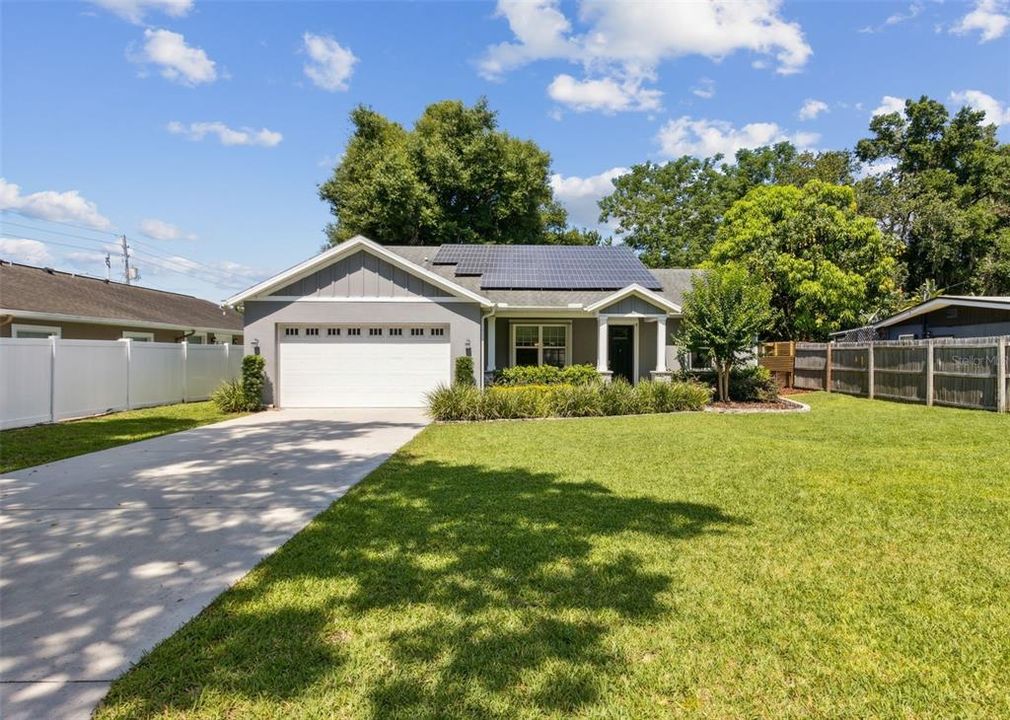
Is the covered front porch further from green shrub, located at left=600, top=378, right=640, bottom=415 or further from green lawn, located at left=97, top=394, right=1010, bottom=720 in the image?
green lawn, located at left=97, top=394, right=1010, bottom=720

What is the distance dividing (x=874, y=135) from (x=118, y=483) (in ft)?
136

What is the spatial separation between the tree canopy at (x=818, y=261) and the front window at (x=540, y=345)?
359 inches

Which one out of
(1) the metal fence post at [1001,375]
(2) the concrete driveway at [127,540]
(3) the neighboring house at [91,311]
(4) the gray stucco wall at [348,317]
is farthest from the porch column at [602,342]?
(3) the neighboring house at [91,311]

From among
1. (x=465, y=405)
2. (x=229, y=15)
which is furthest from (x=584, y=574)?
(x=229, y=15)

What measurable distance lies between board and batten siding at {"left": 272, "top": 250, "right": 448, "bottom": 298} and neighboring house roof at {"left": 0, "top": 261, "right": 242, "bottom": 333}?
6607 mm

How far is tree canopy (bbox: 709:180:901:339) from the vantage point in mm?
22281

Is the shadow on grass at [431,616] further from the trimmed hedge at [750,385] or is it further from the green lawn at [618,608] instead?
the trimmed hedge at [750,385]

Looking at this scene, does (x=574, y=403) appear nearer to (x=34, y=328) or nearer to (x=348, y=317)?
(x=348, y=317)

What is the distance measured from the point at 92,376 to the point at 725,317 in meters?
15.9

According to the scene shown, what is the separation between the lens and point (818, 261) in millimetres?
22328

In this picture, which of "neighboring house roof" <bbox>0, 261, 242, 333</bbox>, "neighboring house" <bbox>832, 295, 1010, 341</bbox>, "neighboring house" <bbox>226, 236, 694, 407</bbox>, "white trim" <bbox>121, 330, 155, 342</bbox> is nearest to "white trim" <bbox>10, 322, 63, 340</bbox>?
"neighboring house roof" <bbox>0, 261, 242, 333</bbox>

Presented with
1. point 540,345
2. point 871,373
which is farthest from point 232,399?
point 871,373

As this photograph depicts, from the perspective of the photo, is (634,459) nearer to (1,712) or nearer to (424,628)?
(424,628)

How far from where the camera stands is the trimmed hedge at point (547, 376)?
15688 mm
